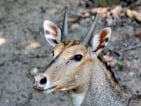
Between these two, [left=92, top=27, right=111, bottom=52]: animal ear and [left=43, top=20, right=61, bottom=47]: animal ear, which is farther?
[left=43, top=20, right=61, bottom=47]: animal ear

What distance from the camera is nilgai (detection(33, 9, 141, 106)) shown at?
517cm

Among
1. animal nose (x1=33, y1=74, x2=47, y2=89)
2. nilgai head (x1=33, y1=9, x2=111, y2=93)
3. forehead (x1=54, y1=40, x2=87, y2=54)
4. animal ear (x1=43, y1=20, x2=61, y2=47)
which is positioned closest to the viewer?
animal nose (x1=33, y1=74, x2=47, y2=89)

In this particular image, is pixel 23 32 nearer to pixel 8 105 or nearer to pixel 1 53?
pixel 1 53

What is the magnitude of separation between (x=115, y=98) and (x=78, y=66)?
63 centimetres

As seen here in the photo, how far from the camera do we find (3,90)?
7.07 metres

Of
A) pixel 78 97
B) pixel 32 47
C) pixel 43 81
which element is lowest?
pixel 32 47

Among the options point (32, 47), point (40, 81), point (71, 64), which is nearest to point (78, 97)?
point (71, 64)

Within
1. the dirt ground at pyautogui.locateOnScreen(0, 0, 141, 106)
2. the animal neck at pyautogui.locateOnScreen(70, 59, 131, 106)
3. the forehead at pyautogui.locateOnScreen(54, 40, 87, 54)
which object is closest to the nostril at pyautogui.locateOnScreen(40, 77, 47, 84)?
the forehead at pyautogui.locateOnScreen(54, 40, 87, 54)

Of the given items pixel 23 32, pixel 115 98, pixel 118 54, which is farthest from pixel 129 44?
pixel 115 98

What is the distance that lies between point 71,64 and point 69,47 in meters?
0.18

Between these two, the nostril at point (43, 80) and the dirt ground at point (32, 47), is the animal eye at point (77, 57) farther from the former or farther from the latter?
the dirt ground at point (32, 47)

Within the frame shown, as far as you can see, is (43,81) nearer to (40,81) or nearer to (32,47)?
(40,81)

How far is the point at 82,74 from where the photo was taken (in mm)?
5348

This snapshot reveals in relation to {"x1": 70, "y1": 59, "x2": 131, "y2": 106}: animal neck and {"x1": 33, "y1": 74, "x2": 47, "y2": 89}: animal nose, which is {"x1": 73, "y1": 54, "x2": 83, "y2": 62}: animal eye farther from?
{"x1": 33, "y1": 74, "x2": 47, "y2": 89}: animal nose
